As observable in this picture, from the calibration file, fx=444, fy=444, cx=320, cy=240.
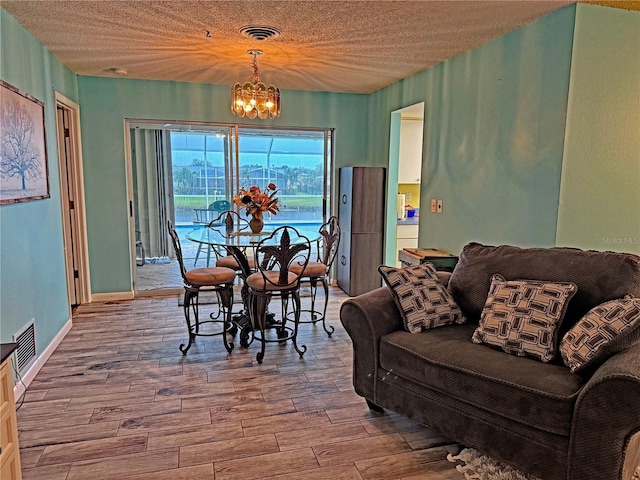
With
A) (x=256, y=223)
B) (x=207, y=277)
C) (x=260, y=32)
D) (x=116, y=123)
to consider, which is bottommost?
(x=207, y=277)

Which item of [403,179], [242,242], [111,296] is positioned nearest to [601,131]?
[242,242]

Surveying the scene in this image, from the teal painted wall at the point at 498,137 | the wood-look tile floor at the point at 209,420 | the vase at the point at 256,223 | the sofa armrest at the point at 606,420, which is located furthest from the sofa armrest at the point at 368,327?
the vase at the point at 256,223

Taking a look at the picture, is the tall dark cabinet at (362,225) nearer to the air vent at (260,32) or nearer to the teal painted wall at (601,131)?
the air vent at (260,32)

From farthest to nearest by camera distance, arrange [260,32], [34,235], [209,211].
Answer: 1. [209,211]
2. [34,235]
3. [260,32]

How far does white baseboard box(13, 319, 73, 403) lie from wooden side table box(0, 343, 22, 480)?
26.2 inches

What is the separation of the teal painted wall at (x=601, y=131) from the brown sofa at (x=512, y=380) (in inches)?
22.3

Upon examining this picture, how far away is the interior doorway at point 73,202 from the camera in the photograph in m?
4.45

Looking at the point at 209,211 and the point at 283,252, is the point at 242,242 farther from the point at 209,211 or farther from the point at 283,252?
the point at 209,211

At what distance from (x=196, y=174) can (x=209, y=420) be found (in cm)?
336

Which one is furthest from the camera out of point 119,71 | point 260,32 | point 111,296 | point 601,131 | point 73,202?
point 111,296

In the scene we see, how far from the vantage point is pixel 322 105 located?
541 centimetres

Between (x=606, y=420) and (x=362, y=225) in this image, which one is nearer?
(x=606, y=420)

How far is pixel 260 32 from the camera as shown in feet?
10.2

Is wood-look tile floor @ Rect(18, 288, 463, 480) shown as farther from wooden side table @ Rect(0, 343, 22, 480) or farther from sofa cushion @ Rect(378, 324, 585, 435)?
sofa cushion @ Rect(378, 324, 585, 435)
